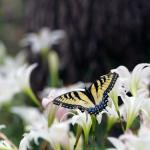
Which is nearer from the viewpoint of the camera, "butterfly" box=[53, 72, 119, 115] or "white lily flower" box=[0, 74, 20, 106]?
"butterfly" box=[53, 72, 119, 115]

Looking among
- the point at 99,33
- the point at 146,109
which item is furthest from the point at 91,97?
the point at 99,33

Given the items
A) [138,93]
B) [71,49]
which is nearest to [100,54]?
[71,49]

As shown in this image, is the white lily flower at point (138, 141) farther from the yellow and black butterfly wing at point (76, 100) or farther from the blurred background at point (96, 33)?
the blurred background at point (96, 33)

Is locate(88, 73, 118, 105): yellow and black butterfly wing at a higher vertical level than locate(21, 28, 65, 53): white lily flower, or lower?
lower

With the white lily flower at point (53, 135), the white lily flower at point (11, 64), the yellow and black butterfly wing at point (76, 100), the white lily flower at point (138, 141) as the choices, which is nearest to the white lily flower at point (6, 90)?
the white lily flower at point (11, 64)

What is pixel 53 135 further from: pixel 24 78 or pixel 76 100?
pixel 24 78

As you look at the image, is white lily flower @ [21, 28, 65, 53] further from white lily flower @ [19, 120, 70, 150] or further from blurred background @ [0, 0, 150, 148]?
white lily flower @ [19, 120, 70, 150]

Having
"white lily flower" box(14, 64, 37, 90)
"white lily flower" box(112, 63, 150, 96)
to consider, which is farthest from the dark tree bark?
"white lily flower" box(112, 63, 150, 96)
